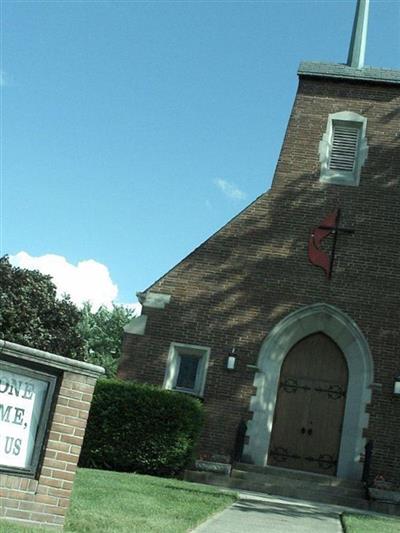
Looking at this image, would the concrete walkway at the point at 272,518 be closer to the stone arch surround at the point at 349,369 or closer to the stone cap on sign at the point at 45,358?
the stone cap on sign at the point at 45,358

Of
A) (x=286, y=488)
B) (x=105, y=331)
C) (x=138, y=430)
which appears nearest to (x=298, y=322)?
(x=286, y=488)

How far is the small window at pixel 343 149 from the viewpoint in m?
17.3

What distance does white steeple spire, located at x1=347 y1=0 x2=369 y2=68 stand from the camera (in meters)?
19.0

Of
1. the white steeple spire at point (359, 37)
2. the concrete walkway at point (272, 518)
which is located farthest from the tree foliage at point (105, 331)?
the concrete walkway at point (272, 518)

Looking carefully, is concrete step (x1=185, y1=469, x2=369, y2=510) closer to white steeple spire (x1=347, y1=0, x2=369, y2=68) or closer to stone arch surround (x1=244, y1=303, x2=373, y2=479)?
stone arch surround (x1=244, y1=303, x2=373, y2=479)

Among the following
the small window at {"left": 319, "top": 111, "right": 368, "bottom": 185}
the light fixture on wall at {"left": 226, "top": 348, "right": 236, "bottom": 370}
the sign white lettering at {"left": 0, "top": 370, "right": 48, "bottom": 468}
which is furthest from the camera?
the small window at {"left": 319, "top": 111, "right": 368, "bottom": 185}

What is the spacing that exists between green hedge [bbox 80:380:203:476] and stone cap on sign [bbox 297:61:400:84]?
8486 mm

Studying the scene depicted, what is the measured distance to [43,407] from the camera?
19.3ft

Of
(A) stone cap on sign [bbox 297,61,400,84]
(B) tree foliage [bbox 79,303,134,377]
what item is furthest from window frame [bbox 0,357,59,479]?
(B) tree foliage [bbox 79,303,134,377]

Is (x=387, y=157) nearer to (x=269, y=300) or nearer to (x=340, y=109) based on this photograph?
(x=340, y=109)

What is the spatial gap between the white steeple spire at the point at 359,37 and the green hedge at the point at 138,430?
9.66 meters

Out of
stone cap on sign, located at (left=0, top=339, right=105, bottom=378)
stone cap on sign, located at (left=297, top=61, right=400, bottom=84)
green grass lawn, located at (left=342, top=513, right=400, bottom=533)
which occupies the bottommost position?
green grass lawn, located at (left=342, top=513, right=400, bottom=533)

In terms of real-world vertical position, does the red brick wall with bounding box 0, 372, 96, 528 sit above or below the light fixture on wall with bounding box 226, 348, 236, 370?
below

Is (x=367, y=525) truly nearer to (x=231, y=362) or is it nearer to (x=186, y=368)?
(x=231, y=362)
